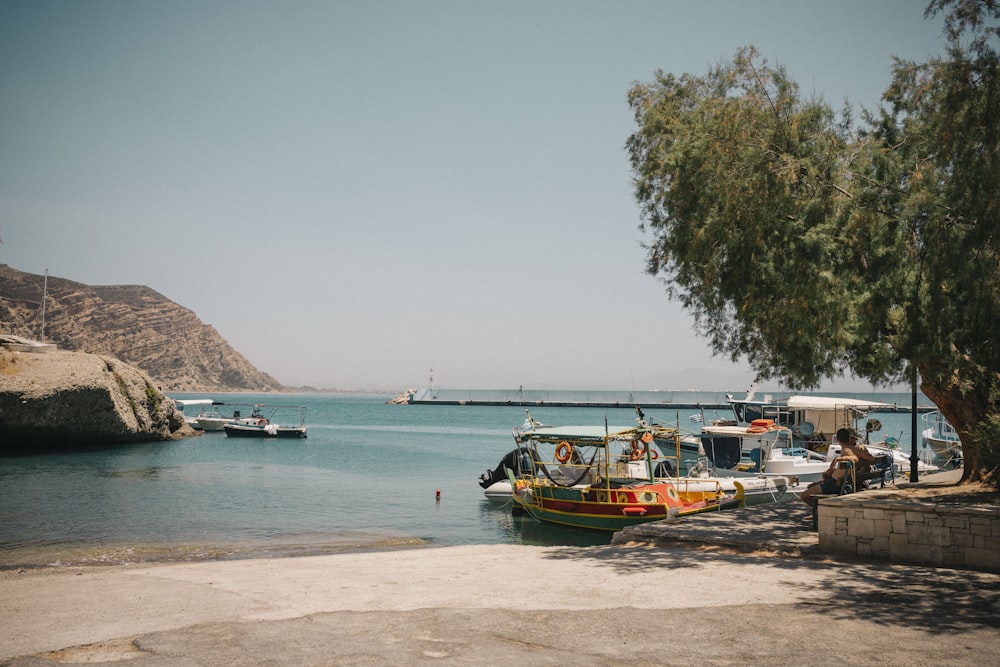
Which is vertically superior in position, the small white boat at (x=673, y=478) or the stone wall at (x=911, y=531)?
the stone wall at (x=911, y=531)

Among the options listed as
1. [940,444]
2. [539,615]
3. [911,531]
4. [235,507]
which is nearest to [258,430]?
[235,507]

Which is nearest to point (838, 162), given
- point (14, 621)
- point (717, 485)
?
point (717, 485)

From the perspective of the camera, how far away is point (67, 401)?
49.7 metres

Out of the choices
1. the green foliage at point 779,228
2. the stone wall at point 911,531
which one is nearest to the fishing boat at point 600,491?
the green foliage at point 779,228

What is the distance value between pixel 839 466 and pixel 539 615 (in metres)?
7.91

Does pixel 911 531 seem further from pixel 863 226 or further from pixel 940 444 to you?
pixel 940 444

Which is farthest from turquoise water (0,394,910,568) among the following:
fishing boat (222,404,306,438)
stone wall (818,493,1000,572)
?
fishing boat (222,404,306,438)

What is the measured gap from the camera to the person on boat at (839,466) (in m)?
13.4

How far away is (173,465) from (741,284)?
133 ft

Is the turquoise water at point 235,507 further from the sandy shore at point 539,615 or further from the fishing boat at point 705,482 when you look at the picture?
the sandy shore at point 539,615

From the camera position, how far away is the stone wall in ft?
32.5

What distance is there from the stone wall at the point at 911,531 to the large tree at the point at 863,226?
2724 mm

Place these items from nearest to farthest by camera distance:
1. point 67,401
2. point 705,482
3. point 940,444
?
point 705,482, point 940,444, point 67,401

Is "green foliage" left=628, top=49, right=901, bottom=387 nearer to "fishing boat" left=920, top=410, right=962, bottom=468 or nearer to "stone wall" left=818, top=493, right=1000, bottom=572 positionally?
"stone wall" left=818, top=493, right=1000, bottom=572
